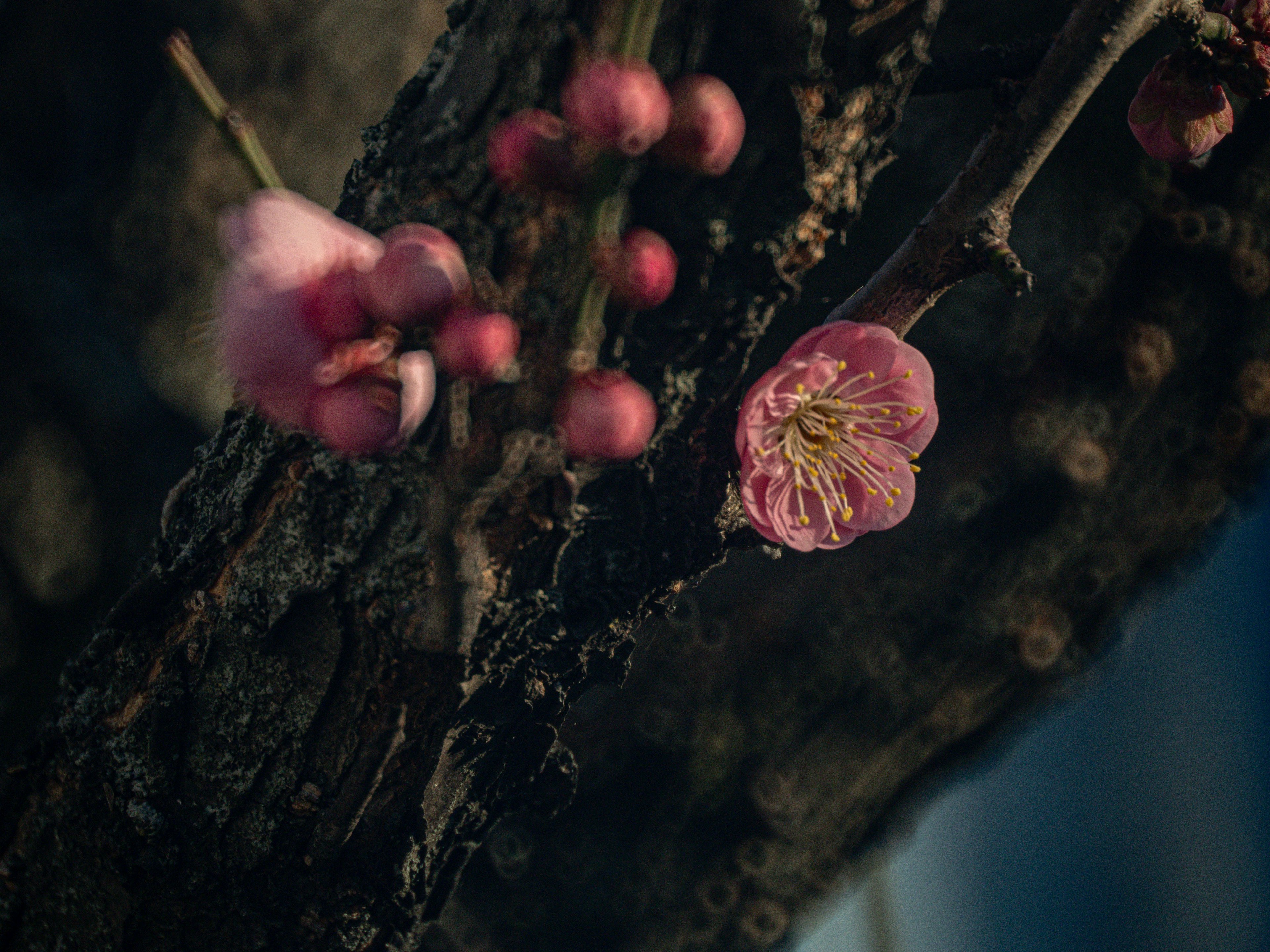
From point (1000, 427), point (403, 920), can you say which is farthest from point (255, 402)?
point (1000, 427)

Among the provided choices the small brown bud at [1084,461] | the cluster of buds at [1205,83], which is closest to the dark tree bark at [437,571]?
the cluster of buds at [1205,83]

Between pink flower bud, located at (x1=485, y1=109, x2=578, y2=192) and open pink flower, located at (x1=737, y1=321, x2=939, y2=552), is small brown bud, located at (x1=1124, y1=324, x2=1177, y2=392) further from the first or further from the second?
pink flower bud, located at (x1=485, y1=109, x2=578, y2=192)

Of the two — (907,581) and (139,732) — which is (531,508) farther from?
(907,581)

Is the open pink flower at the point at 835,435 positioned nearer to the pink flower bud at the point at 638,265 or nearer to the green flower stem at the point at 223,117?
the pink flower bud at the point at 638,265

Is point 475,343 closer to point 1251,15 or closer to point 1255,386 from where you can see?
point 1251,15

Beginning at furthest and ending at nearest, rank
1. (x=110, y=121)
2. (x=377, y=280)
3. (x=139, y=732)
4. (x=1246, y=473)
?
(x=1246, y=473) < (x=110, y=121) < (x=139, y=732) < (x=377, y=280)
